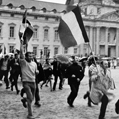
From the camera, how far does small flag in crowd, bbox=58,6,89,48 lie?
28.2ft

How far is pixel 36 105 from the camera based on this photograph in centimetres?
971

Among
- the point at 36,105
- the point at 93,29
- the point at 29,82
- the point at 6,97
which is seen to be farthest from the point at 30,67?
the point at 93,29

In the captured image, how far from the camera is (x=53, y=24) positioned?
184 ft

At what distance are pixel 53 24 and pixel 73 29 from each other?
47.5 m

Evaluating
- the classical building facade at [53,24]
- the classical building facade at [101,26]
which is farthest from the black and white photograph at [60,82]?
the classical building facade at [101,26]

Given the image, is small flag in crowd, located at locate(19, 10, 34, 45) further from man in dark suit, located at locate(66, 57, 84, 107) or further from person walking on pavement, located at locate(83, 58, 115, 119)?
person walking on pavement, located at locate(83, 58, 115, 119)

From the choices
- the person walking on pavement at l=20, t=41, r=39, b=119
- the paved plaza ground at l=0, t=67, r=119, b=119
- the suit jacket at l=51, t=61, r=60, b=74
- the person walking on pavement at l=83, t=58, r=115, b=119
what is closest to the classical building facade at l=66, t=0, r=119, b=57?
the suit jacket at l=51, t=61, r=60, b=74

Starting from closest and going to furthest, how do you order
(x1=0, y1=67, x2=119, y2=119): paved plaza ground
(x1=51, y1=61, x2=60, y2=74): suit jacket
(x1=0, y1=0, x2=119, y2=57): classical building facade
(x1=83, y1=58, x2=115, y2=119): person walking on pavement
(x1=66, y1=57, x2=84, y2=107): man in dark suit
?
(x1=83, y1=58, x2=115, y2=119): person walking on pavement
(x1=0, y1=67, x2=119, y2=119): paved plaza ground
(x1=66, y1=57, x2=84, y2=107): man in dark suit
(x1=51, y1=61, x2=60, y2=74): suit jacket
(x1=0, y1=0, x2=119, y2=57): classical building facade

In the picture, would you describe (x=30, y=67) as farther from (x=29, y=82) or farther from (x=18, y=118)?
(x=18, y=118)

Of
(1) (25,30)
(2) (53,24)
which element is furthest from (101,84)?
(2) (53,24)

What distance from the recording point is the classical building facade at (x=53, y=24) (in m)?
51.8

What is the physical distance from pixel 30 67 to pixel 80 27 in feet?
6.01

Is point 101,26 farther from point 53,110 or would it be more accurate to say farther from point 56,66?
point 53,110

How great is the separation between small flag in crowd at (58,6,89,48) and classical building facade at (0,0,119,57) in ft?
126
